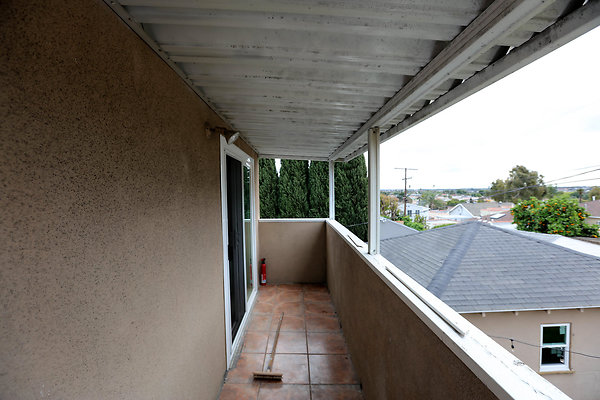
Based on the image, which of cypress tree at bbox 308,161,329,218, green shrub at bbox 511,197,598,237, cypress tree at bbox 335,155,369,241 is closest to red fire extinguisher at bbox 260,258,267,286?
green shrub at bbox 511,197,598,237

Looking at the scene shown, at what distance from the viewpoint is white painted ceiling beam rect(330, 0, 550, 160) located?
923 mm

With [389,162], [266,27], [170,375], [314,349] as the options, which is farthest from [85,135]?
[389,162]

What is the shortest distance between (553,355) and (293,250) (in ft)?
14.9

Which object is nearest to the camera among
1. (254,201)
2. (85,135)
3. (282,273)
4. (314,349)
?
(85,135)

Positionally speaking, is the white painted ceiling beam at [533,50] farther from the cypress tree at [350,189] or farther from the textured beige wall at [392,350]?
the cypress tree at [350,189]

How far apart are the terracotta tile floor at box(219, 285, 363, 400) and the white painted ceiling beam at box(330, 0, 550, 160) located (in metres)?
2.99

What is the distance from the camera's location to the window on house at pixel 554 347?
356cm

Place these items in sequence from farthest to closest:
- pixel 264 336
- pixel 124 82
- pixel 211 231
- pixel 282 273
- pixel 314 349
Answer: pixel 282 273 < pixel 264 336 < pixel 314 349 < pixel 211 231 < pixel 124 82

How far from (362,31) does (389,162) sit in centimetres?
2396

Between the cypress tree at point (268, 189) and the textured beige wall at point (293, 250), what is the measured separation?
5106 mm

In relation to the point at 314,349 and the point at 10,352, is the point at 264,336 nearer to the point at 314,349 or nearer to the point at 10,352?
the point at 314,349

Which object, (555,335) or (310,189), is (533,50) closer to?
(555,335)

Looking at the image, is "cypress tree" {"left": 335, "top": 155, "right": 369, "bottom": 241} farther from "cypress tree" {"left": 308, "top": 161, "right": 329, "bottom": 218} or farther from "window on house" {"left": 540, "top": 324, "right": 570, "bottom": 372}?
"window on house" {"left": 540, "top": 324, "right": 570, "bottom": 372}

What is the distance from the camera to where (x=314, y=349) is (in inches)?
136
